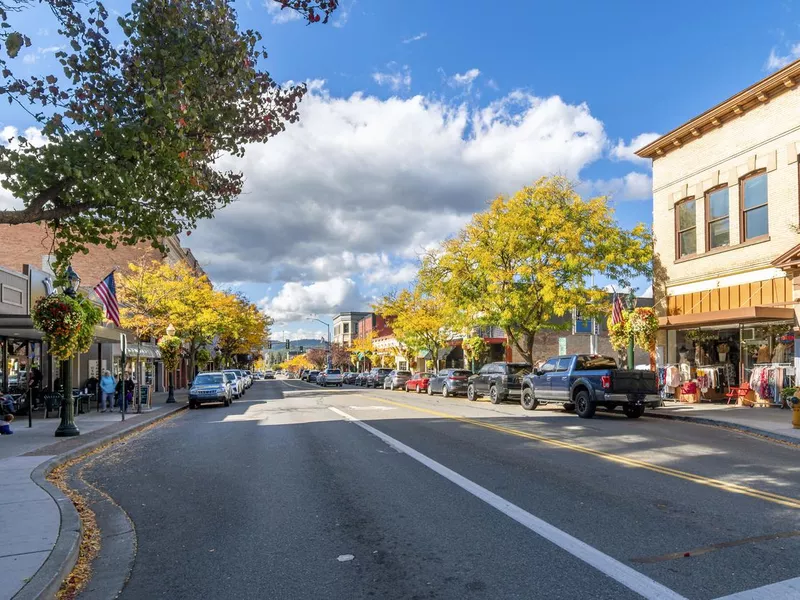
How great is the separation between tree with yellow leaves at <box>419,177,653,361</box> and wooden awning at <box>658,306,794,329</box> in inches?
136

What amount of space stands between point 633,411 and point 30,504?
15669 mm

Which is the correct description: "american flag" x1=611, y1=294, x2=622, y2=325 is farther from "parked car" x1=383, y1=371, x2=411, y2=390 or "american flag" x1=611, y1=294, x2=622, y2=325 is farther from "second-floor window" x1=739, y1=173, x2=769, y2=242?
"parked car" x1=383, y1=371, x2=411, y2=390

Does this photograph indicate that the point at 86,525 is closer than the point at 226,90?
Yes

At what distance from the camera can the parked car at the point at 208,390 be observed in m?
26.8

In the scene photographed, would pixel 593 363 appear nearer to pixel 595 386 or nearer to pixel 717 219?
pixel 595 386

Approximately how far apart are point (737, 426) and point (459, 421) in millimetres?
6811

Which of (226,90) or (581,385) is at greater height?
(226,90)

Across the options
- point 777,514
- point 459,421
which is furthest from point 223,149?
point 459,421

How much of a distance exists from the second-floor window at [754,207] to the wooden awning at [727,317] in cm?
292

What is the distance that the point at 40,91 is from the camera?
23.6 ft

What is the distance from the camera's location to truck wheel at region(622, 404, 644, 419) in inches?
720

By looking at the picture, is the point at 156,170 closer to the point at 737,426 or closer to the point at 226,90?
the point at 226,90

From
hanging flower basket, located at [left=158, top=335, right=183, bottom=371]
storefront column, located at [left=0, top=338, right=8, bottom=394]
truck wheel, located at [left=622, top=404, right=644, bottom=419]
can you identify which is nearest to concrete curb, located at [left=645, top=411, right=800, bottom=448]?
truck wheel, located at [left=622, top=404, right=644, bottom=419]

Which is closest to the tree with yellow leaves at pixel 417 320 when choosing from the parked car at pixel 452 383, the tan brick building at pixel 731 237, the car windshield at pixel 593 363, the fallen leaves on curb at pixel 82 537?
the parked car at pixel 452 383
